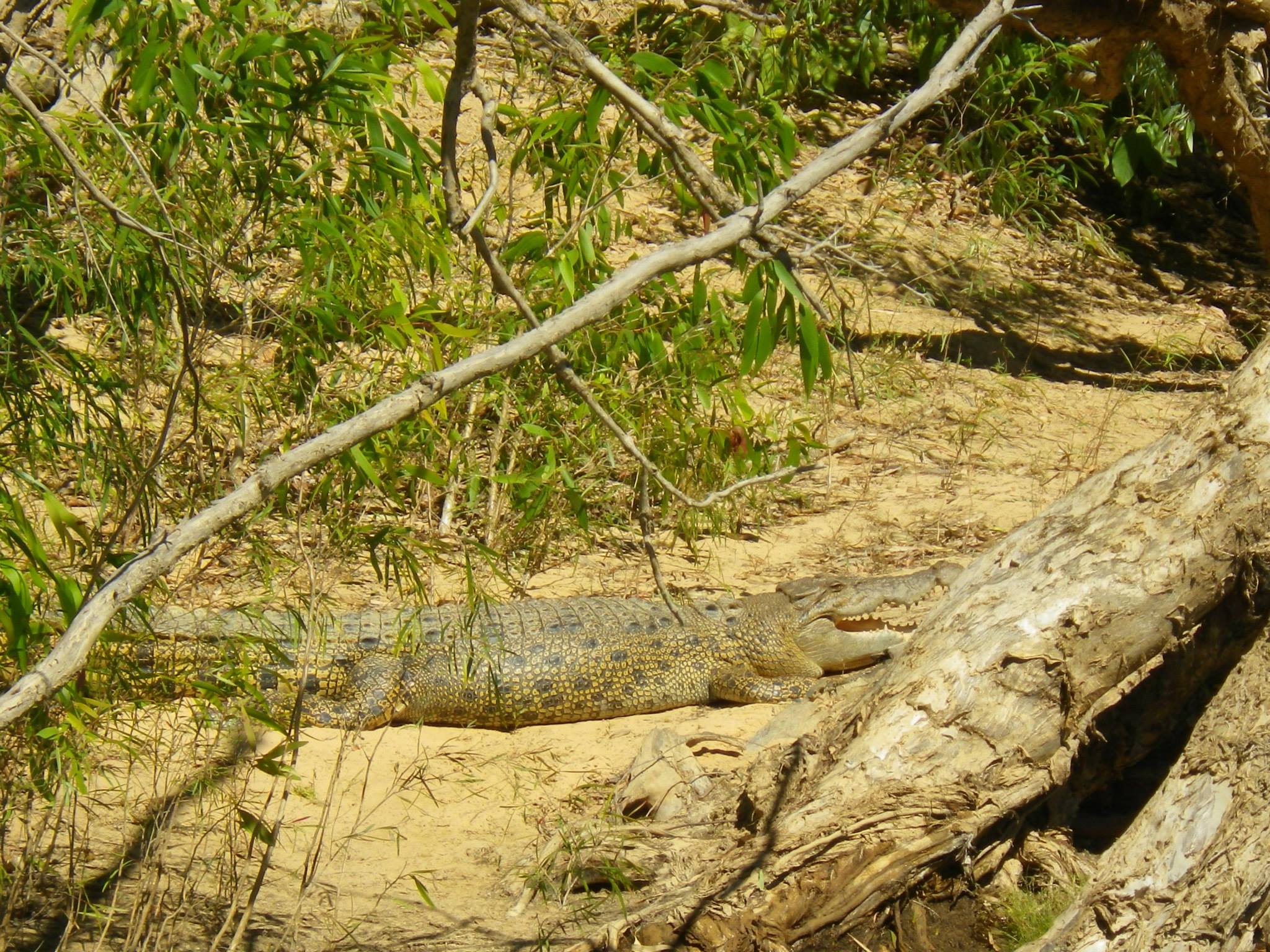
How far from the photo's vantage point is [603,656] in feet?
17.2

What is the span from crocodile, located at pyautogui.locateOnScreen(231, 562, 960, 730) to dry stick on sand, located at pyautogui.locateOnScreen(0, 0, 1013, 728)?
3.15m

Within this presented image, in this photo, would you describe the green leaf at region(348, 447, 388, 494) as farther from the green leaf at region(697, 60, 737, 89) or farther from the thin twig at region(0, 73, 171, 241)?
the green leaf at region(697, 60, 737, 89)

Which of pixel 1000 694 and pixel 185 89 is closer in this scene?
pixel 185 89

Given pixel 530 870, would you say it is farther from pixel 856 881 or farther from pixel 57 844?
pixel 57 844

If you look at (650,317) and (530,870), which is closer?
(530,870)

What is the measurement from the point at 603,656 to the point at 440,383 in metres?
3.76

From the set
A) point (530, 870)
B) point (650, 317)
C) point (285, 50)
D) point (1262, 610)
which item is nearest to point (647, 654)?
point (650, 317)

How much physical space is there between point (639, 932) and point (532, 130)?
7.77 ft

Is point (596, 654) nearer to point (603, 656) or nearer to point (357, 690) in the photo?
point (603, 656)

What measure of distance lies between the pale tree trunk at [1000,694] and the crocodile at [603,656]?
6.28 ft

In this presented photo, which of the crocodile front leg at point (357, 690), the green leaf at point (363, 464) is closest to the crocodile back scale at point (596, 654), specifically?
the crocodile front leg at point (357, 690)

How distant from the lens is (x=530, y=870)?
11.5 ft

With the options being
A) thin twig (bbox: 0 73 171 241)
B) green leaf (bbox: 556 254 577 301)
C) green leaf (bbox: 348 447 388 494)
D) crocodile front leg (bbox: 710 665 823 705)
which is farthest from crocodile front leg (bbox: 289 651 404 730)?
thin twig (bbox: 0 73 171 241)

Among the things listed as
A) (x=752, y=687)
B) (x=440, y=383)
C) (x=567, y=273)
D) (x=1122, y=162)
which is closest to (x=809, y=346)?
(x=440, y=383)
